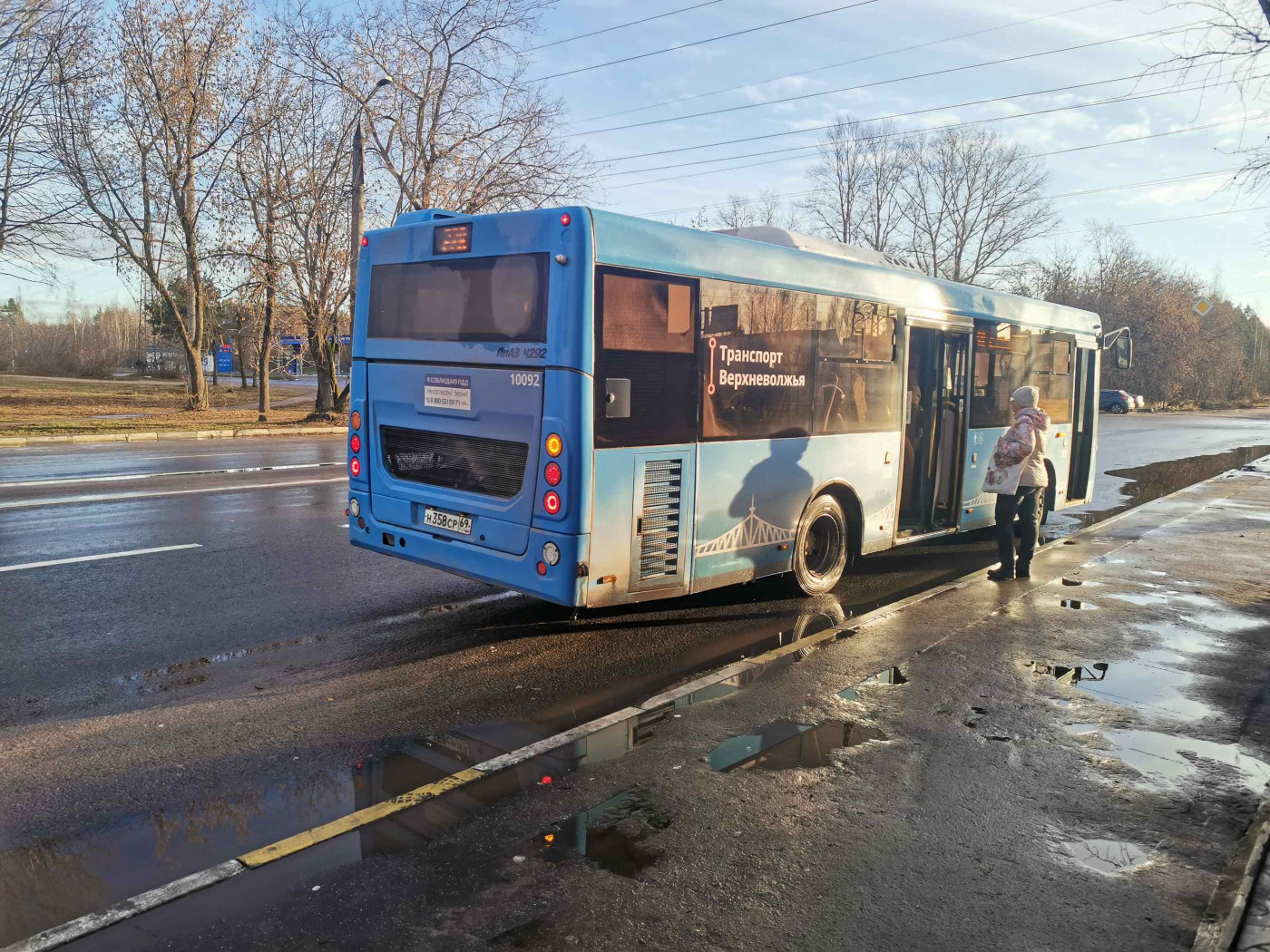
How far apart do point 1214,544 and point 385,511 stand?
1026 centimetres

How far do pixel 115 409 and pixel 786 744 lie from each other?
1235 inches

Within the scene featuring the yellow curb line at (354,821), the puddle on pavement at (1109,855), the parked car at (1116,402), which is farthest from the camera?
the parked car at (1116,402)

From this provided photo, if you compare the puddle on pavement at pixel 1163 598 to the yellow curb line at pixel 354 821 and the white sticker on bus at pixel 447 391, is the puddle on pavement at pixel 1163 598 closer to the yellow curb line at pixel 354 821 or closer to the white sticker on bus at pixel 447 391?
the white sticker on bus at pixel 447 391

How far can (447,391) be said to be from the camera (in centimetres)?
684

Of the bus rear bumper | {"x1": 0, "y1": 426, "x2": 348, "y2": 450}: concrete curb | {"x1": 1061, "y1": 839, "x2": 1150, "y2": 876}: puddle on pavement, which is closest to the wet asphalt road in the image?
the bus rear bumper

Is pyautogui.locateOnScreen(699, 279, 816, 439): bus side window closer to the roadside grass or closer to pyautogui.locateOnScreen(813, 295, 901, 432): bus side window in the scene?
pyautogui.locateOnScreen(813, 295, 901, 432): bus side window

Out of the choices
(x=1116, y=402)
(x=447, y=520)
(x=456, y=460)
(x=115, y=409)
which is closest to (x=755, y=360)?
(x=456, y=460)

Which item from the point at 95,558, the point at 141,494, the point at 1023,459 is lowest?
the point at 95,558

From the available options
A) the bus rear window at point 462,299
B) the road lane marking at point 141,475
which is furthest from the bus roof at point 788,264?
the road lane marking at point 141,475

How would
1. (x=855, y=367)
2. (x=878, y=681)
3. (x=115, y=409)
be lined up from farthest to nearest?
1. (x=115, y=409)
2. (x=855, y=367)
3. (x=878, y=681)

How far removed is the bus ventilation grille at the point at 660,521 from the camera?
6.53 m

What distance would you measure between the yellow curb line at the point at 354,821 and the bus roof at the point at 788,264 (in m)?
3.34

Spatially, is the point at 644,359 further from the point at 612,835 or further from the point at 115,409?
the point at 115,409

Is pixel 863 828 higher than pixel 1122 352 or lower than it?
lower
